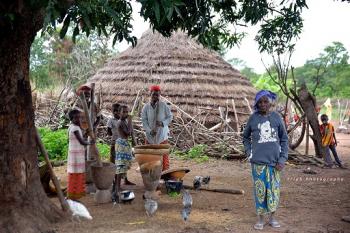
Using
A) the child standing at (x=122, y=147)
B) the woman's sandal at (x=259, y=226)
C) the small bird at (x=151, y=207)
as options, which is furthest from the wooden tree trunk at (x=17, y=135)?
the woman's sandal at (x=259, y=226)

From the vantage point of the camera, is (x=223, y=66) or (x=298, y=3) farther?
(x=223, y=66)

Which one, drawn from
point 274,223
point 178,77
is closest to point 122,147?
point 274,223

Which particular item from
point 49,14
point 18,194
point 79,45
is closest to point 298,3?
point 49,14

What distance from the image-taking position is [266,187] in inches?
177

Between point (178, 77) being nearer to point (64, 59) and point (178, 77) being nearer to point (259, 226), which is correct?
point (259, 226)

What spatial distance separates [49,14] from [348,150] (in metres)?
11.9

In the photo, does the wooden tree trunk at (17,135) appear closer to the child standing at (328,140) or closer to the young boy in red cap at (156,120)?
the young boy in red cap at (156,120)

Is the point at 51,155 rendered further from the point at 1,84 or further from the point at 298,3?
the point at 298,3

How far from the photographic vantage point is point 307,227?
4539 mm

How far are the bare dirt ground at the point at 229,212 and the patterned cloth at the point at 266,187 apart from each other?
0.77 feet

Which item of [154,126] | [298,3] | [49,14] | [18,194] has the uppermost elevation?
[298,3]

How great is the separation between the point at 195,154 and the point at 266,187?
6140mm

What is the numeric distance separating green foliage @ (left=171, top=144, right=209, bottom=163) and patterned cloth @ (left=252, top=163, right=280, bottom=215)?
18.2 ft

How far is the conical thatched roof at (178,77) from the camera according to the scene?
12672mm
